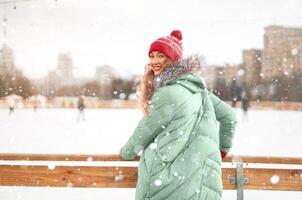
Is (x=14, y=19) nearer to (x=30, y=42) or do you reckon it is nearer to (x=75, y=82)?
(x=30, y=42)

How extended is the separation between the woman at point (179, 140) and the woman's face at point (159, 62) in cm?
8

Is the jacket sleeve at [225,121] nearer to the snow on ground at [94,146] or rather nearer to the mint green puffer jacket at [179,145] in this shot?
the mint green puffer jacket at [179,145]

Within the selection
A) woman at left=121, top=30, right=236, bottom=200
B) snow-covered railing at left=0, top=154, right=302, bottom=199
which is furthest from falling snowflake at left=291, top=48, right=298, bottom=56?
woman at left=121, top=30, right=236, bottom=200

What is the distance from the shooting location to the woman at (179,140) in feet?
6.56

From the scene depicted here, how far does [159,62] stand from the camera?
226 centimetres

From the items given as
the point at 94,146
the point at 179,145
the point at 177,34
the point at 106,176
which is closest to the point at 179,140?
the point at 179,145

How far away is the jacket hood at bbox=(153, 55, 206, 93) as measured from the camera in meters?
2.07

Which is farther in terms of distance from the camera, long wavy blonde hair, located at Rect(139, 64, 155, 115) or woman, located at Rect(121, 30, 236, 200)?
long wavy blonde hair, located at Rect(139, 64, 155, 115)

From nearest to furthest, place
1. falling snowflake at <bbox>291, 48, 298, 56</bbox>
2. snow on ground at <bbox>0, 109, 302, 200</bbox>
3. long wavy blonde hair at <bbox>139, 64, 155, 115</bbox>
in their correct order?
long wavy blonde hair at <bbox>139, 64, 155, 115</bbox>, snow on ground at <bbox>0, 109, 302, 200</bbox>, falling snowflake at <bbox>291, 48, 298, 56</bbox>

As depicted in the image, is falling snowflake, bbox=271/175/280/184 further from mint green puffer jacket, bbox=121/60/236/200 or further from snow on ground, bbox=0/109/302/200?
snow on ground, bbox=0/109/302/200

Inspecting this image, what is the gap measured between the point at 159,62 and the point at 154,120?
36cm

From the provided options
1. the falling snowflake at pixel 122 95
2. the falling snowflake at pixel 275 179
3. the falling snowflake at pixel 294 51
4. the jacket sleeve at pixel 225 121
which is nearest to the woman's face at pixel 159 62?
the jacket sleeve at pixel 225 121

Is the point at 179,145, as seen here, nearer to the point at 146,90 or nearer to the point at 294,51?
the point at 146,90

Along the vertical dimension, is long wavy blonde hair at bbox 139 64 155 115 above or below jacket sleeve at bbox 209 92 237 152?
above
